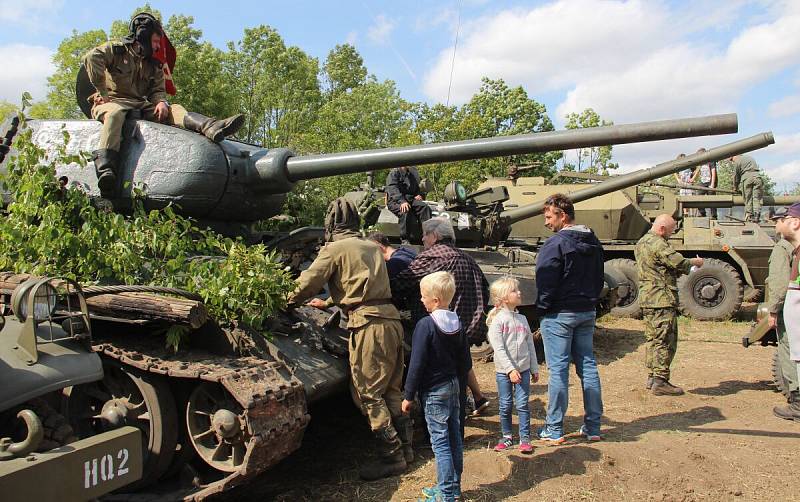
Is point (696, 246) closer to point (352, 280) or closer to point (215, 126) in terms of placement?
point (352, 280)

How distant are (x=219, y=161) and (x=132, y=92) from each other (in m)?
1.05

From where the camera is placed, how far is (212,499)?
472 cm

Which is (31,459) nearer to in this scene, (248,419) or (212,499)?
(248,419)

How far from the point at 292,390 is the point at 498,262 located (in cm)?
586

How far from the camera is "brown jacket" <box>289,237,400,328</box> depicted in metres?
4.59

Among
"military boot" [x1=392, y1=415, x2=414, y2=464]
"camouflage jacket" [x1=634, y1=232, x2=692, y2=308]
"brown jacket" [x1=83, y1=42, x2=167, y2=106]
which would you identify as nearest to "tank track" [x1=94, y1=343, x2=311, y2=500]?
"military boot" [x1=392, y1=415, x2=414, y2=464]

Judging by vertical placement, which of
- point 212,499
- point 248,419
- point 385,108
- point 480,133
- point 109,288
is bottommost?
point 212,499

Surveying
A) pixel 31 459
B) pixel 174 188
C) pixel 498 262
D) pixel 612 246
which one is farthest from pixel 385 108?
pixel 31 459

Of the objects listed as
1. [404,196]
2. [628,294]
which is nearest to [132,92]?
[404,196]

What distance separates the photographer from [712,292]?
12609 millimetres

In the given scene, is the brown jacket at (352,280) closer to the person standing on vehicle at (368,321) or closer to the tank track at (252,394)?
the person standing on vehicle at (368,321)

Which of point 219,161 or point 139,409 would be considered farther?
point 219,161

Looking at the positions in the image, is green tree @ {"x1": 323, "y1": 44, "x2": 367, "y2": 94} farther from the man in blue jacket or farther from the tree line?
the man in blue jacket

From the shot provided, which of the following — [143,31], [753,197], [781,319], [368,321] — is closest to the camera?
[368,321]
